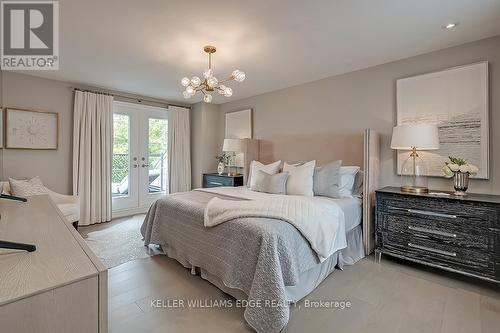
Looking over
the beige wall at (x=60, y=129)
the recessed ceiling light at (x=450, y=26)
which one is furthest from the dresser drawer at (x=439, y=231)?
the beige wall at (x=60, y=129)

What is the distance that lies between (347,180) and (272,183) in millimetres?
993

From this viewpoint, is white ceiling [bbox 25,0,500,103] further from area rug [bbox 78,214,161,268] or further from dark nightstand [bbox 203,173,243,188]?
area rug [bbox 78,214,161,268]

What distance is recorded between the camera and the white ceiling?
2.03m

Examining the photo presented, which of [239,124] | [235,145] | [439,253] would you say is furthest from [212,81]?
[439,253]

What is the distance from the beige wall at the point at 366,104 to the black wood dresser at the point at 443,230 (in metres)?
0.54

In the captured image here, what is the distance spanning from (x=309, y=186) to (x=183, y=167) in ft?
10.8

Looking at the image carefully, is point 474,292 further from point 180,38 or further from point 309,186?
point 180,38

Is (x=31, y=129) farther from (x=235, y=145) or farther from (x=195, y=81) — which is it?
(x=235, y=145)

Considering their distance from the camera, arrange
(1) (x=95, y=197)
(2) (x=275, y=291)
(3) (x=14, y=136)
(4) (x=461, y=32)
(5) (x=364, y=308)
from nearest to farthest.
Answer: (2) (x=275, y=291), (5) (x=364, y=308), (4) (x=461, y=32), (3) (x=14, y=136), (1) (x=95, y=197)

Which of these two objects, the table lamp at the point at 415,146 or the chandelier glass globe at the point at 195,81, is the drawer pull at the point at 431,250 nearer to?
the table lamp at the point at 415,146

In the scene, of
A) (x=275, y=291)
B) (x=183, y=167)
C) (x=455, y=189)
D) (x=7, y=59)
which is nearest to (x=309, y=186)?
(x=455, y=189)

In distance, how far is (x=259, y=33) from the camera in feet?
8.00

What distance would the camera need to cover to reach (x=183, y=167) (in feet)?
18.1

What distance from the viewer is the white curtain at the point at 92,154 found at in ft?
13.5
